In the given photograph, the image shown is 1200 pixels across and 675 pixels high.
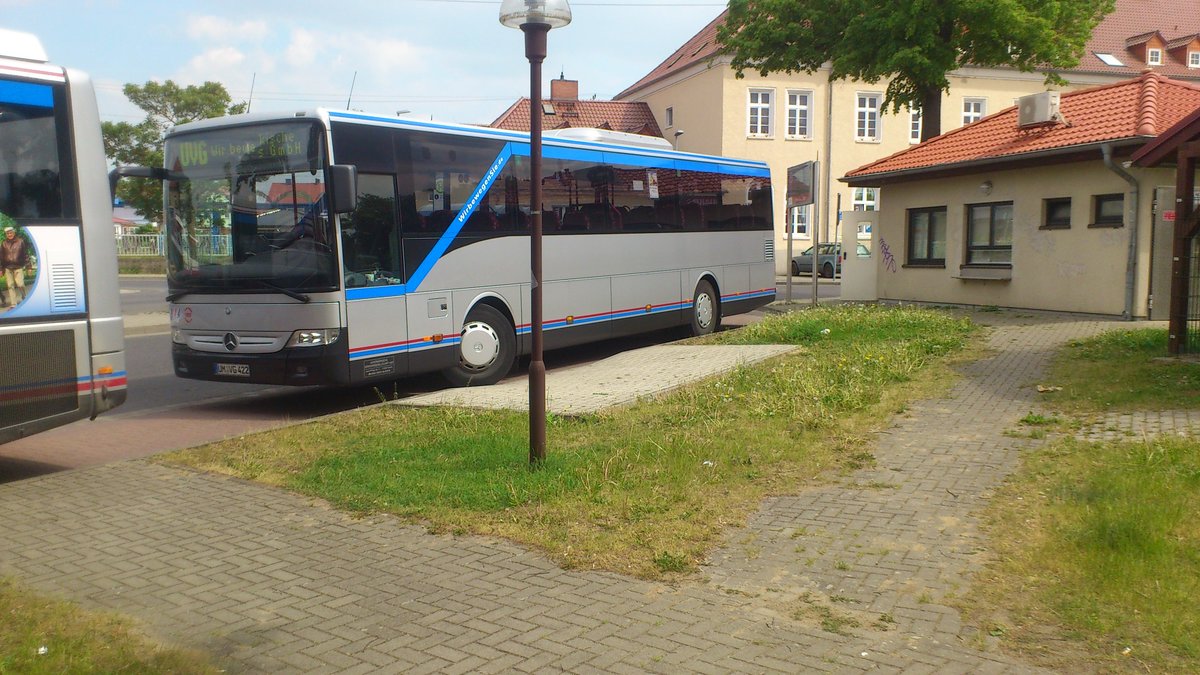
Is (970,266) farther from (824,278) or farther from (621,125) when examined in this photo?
(621,125)

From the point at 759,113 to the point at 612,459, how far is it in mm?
42366

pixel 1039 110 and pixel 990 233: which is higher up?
pixel 1039 110

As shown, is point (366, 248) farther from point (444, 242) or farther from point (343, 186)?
point (444, 242)

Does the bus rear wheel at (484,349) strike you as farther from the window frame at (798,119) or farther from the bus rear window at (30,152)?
the window frame at (798,119)

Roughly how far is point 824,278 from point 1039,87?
1825cm

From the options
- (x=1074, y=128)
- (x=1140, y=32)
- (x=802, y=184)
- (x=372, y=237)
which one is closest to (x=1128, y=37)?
(x=1140, y=32)

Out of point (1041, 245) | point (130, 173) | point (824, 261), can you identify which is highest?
point (130, 173)

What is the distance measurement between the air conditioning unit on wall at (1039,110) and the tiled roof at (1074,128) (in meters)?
0.16

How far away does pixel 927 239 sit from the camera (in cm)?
2155

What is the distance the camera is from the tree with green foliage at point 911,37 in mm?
22703

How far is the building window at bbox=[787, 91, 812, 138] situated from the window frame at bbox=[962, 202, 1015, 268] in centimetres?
2850

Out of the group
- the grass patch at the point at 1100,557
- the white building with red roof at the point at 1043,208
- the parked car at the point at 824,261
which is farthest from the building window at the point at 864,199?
the grass patch at the point at 1100,557

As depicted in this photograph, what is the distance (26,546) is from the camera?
19.6 ft

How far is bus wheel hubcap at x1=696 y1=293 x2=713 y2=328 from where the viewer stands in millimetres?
17328
